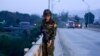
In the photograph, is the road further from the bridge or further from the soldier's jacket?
the soldier's jacket

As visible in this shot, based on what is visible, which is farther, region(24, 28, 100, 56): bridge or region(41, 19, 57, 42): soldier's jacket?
region(24, 28, 100, 56): bridge

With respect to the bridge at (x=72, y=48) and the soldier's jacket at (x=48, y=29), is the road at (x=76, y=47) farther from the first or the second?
the soldier's jacket at (x=48, y=29)

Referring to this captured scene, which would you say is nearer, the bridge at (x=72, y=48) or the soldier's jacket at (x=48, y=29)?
the soldier's jacket at (x=48, y=29)

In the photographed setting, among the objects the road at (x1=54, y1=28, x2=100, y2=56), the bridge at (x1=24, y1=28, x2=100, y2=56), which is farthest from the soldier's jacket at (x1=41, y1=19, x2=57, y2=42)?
the road at (x1=54, y1=28, x2=100, y2=56)

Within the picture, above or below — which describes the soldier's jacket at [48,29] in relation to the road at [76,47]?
above

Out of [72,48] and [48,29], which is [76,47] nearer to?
[72,48]

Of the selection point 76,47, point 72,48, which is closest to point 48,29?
point 72,48

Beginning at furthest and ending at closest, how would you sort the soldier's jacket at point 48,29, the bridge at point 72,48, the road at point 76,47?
the road at point 76,47 → the bridge at point 72,48 → the soldier's jacket at point 48,29

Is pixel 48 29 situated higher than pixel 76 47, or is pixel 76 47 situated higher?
pixel 48 29

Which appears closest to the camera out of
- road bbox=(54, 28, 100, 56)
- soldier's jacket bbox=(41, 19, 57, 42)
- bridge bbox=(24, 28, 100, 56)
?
soldier's jacket bbox=(41, 19, 57, 42)

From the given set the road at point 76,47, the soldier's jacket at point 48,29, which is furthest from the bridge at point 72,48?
the soldier's jacket at point 48,29

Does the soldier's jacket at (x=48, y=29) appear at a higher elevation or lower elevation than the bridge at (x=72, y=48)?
higher

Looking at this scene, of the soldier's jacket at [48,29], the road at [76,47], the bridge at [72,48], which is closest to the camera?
the soldier's jacket at [48,29]

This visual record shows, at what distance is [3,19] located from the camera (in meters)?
134
